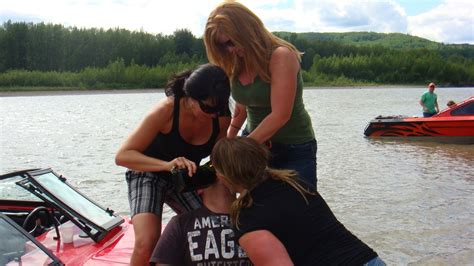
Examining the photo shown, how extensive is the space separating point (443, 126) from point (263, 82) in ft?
49.4

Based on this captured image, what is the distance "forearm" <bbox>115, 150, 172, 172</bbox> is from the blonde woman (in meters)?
0.54

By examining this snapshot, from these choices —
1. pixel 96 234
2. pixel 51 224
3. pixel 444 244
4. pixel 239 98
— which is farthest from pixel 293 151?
pixel 444 244

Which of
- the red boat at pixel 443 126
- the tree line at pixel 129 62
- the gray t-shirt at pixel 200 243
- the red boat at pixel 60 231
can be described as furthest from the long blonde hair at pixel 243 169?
the tree line at pixel 129 62

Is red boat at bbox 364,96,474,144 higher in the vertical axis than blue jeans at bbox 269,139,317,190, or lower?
lower

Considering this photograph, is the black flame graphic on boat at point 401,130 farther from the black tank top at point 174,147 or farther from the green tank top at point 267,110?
the black tank top at point 174,147

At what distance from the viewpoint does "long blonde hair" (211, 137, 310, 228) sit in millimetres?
2547

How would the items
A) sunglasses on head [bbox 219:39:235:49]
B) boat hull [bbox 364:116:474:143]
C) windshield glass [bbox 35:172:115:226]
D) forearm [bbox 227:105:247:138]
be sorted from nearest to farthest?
sunglasses on head [bbox 219:39:235:49] < forearm [bbox 227:105:247:138] < windshield glass [bbox 35:172:115:226] < boat hull [bbox 364:116:474:143]

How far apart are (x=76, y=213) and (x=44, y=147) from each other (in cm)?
1720

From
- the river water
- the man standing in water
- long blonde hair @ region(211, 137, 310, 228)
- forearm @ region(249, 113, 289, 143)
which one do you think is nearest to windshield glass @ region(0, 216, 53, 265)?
forearm @ region(249, 113, 289, 143)

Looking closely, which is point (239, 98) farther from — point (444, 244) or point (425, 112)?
point (425, 112)

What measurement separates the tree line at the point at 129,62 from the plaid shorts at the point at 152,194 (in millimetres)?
59478

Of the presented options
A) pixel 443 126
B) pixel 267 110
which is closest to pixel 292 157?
pixel 267 110

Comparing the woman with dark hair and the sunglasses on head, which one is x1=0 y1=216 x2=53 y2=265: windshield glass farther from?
the sunglasses on head

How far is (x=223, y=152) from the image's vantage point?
258 cm
